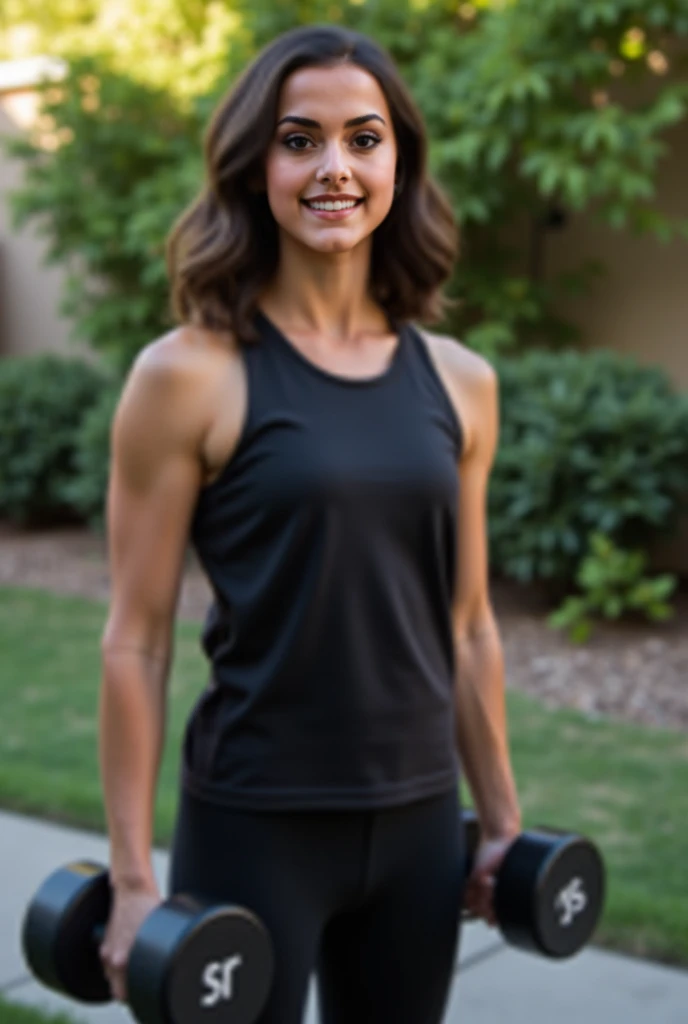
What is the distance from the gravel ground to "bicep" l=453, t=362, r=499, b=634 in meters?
3.84

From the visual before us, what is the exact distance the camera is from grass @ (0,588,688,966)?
12.8 feet

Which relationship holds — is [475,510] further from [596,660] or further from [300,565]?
[596,660]

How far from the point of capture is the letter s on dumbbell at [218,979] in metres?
1.71

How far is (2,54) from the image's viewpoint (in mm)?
16906

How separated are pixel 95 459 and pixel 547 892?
25.4ft

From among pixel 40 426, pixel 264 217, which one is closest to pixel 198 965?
pixel 264 217

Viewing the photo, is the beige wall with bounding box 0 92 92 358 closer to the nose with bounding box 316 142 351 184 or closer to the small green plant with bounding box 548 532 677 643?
the small green plant with bounding box 548 532 677 643

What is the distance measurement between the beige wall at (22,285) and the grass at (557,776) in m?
5.38

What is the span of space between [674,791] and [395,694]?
3268 millimetres

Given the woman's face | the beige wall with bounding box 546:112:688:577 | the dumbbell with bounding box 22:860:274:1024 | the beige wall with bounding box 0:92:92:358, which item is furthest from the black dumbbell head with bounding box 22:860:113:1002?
the beige wall with bounding box 0:92:92:358

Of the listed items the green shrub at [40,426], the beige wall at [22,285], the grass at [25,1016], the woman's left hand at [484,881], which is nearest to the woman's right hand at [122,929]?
the woman's left hand at [484,881]

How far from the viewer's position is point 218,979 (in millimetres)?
1725

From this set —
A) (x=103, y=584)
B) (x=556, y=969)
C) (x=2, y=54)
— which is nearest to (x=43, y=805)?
(x=556, y=969)

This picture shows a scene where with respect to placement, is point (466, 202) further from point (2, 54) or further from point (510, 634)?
point (2, 54)
